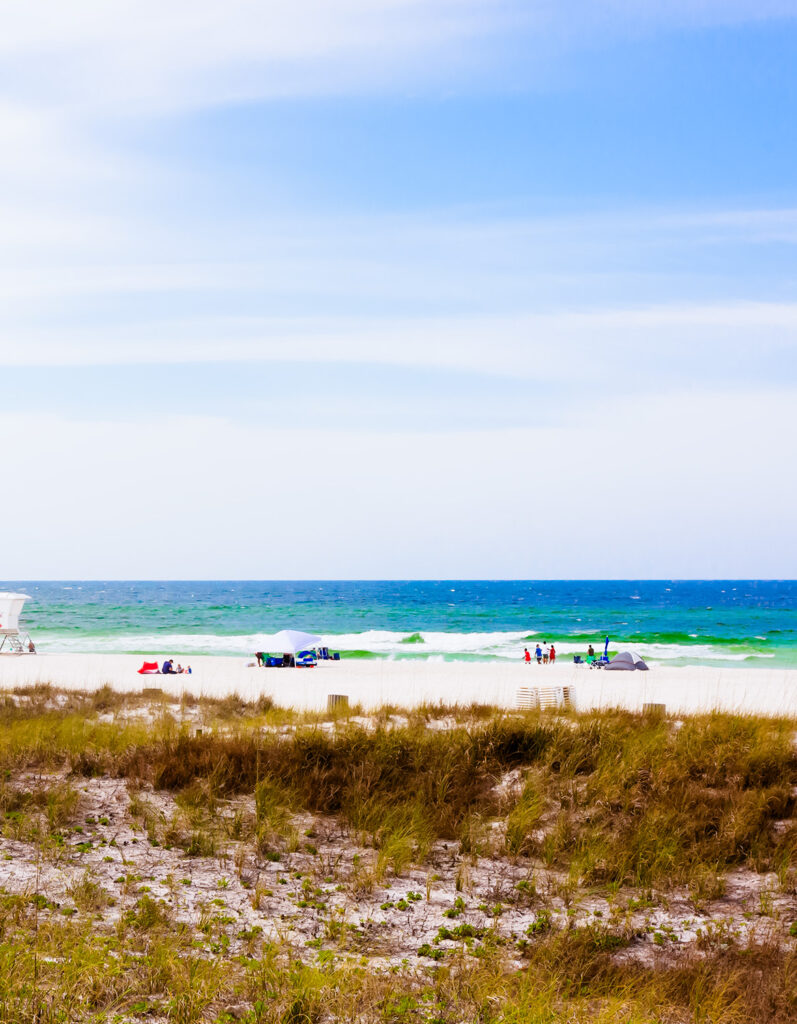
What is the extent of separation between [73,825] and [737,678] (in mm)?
26070

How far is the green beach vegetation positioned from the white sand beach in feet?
26.4

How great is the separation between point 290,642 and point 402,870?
81.4 feet

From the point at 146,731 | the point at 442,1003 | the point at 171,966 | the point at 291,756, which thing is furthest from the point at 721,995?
the point at 146,731

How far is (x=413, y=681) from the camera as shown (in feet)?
87.8

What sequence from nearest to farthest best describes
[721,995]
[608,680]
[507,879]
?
[721,995] → [507,879] → [608,680]

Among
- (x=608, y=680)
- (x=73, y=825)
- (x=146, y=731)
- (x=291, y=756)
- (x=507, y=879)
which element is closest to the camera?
(x=507, y=879)

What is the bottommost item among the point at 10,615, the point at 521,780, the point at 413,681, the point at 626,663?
the point at 626,663

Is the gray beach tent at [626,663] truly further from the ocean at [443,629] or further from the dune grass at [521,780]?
the dune grass at [521,780]

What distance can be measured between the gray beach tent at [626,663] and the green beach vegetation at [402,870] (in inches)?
886

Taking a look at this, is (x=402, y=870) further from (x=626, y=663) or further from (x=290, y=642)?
(x=626, y=663)

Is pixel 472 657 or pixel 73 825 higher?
pixel 73 825

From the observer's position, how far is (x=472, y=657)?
44.1 m

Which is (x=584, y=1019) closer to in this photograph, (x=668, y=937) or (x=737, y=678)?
(x=668, y=937)

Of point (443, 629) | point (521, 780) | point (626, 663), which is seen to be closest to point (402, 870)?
point (521, 780)
